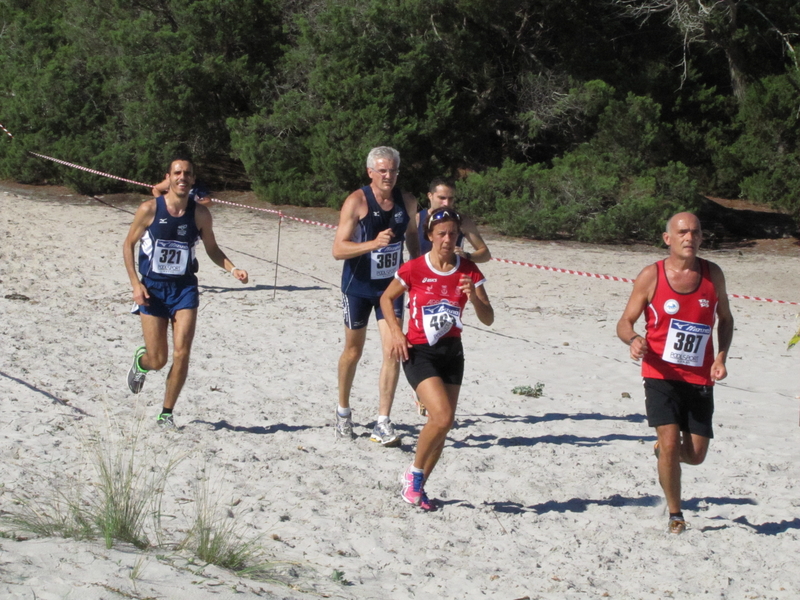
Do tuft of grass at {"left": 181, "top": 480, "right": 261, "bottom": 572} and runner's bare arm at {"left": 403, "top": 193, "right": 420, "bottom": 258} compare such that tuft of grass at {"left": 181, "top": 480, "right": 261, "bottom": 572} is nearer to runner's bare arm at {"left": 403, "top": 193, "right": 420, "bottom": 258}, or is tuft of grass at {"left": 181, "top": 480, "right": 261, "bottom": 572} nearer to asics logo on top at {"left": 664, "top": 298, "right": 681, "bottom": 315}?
asics logo on top at {"left": 664, "top": 298, "right": 681, "bottom": 315}

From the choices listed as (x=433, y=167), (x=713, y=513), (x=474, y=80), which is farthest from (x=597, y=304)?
(x=474, y=80)

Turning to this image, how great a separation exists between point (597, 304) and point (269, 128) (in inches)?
417

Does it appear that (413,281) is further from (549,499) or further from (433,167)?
(433,167)

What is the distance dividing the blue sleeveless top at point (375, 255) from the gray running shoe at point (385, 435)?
0.91m

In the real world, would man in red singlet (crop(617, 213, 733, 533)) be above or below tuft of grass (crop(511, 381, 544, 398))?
above

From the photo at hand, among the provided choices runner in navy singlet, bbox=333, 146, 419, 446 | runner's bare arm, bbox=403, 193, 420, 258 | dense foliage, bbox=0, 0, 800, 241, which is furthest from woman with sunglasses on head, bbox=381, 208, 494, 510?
dense foliage, bbox=0, 0, 800, 241

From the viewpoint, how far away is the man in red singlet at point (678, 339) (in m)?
5.08

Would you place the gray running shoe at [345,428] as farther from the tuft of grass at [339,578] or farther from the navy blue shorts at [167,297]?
the tuft of grass at [339,578]

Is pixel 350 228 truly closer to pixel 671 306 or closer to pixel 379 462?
pixel 379 462

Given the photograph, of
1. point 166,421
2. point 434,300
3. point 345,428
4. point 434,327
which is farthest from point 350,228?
point 166,421

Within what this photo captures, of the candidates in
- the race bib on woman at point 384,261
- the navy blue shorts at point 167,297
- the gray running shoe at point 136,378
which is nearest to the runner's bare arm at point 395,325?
the race bib on woman at point 384,261

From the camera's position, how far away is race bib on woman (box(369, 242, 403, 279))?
6.38 m

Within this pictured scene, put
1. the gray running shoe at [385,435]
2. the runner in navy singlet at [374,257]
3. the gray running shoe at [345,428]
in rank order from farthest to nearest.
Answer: the gray running shoe at [345,428], the gray running shoe at [385,435], the runner in navy singlet at [374,257]

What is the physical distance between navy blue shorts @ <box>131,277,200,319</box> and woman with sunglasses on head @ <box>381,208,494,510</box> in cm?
173
